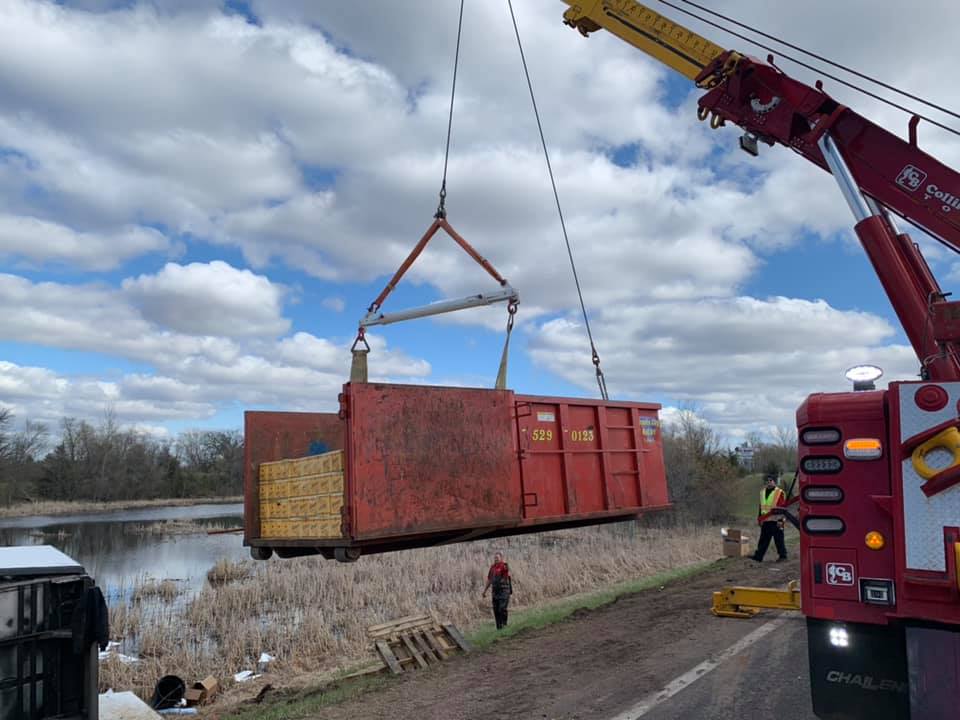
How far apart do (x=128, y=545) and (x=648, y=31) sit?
104 ft

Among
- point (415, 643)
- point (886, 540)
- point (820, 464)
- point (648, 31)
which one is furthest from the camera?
point (415, 643)

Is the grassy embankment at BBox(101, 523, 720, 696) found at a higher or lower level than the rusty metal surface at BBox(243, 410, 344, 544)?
lower

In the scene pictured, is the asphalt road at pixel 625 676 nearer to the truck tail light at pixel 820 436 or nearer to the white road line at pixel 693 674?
the white road line at pixel 693 674

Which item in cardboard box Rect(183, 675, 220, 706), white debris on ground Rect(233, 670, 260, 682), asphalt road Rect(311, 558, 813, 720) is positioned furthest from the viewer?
white debris on ground Rect(233, 670, 260, 682)

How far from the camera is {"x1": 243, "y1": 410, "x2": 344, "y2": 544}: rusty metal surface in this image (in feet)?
24.8

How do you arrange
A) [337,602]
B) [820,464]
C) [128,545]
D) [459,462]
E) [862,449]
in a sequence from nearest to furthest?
[862,449], [820,464], [459,462], [337,602], [128,545]

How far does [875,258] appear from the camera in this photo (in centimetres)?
586

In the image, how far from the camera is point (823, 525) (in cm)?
418

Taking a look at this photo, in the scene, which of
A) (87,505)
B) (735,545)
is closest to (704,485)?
(735,545)

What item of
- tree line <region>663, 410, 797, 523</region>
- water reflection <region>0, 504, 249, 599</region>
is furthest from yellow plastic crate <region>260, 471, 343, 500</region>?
tree line <region>663, 410, 797, 523</region>

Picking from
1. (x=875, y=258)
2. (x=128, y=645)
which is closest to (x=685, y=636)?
(x=875, y=258)

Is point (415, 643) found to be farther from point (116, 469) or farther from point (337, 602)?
point (116, 469)

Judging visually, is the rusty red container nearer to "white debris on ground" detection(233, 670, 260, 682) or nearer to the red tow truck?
the red tow truck

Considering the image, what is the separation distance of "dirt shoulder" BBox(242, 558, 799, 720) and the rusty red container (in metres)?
1.44
